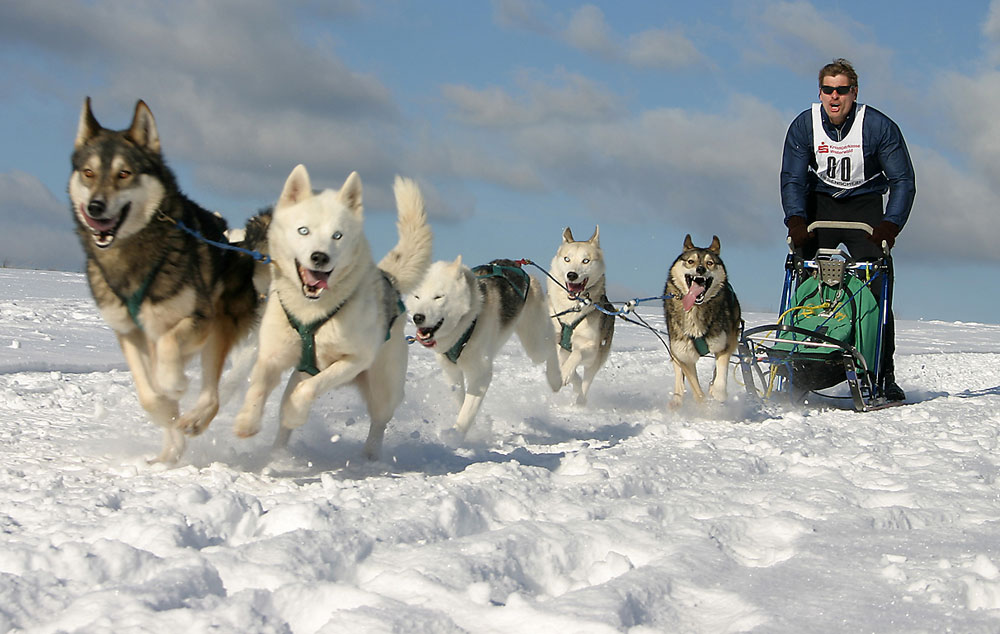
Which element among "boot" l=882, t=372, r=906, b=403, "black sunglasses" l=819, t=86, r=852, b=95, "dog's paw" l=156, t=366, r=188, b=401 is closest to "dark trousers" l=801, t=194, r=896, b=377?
"boot" l=882, t=372, r=906, b=403

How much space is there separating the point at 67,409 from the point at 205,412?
1.62 meters

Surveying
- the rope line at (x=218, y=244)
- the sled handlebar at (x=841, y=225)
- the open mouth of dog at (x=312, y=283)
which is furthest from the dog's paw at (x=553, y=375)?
the open mouth of dog at (x=312, y=283)

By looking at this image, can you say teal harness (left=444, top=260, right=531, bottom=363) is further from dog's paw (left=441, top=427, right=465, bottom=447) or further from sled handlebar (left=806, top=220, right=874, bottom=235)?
sled handlebar (left=806, top=220, right=874, bottom=235)

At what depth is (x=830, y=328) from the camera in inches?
232

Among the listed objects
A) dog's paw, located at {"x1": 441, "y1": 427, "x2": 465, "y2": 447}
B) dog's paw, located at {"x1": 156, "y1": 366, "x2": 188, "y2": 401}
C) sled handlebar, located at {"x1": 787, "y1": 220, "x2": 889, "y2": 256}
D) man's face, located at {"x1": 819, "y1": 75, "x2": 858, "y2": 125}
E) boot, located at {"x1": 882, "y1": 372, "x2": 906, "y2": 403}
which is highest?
man's face, located at {"x1": 819, "y1": 75, "x2": 858, "y2": 125}

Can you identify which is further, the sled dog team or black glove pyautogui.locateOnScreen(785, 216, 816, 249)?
black glove pyautogui.locateOnScreen(785, 216, 816, 249)

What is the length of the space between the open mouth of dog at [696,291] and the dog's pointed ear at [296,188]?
341cm

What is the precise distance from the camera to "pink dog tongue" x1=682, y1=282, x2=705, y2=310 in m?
6.11

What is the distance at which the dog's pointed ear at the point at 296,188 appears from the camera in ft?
10.8

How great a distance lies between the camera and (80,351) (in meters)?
6.54

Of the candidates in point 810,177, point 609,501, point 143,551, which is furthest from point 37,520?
point 810,177

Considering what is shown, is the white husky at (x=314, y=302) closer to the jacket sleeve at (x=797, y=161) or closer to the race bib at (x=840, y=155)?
the jacket sleeve at (x=797, y=161)

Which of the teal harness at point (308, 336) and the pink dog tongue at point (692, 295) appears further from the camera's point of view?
the pink dog tongue at point (692, 295)

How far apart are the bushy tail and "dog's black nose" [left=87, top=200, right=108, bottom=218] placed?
4.31 ft
